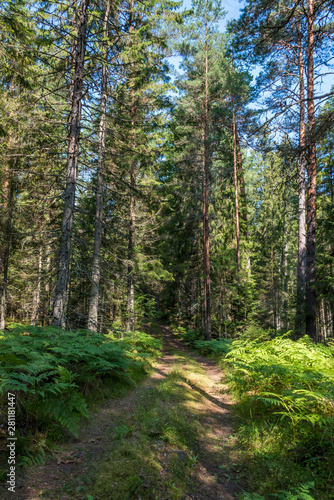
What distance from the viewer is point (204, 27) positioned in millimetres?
15094

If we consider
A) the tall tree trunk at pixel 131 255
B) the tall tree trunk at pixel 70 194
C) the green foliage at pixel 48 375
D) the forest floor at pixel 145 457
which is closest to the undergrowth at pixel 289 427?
the forest floor at pixel 145 457

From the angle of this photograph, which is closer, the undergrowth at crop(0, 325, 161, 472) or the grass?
the grass

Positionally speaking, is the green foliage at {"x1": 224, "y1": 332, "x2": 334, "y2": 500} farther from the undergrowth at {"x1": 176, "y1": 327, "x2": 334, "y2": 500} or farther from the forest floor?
the forest floor

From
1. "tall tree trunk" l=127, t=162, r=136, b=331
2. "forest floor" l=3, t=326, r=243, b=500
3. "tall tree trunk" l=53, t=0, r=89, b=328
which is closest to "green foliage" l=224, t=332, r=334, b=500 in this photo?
"forest floor" l=3, t=326, r=243, b=500

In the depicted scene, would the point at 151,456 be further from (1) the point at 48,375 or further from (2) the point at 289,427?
(2) the point at 289,427

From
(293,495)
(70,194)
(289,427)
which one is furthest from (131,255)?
(293,495)

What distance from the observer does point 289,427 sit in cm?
383

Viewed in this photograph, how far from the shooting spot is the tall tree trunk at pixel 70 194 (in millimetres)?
6297

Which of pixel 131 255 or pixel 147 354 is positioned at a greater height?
pixel 131 255

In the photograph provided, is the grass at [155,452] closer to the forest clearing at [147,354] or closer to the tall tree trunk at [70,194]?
the forest clearing at [147,354]

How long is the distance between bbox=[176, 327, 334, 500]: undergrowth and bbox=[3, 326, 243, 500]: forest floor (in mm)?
348

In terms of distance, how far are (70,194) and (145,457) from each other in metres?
5.85

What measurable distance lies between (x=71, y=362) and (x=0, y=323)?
10.9m

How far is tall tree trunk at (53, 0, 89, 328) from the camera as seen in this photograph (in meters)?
6.30
